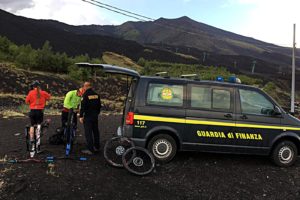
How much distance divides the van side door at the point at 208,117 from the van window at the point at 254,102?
0.30 m

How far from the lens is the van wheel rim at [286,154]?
8.07 m

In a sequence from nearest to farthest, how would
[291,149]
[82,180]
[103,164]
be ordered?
[82,180]
[103,164]
[291,149]

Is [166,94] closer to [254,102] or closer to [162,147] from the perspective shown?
[162,147]

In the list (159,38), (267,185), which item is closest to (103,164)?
(267,185)

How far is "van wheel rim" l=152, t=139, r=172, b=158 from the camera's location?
25.2 feet

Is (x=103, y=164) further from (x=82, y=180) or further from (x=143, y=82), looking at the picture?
(x=143, y=82)

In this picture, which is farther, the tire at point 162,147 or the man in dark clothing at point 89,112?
the man in dark clothing at point 89,112

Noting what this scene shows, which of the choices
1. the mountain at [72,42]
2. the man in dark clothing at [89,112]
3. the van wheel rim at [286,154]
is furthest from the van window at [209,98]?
the mountain at [72,42]

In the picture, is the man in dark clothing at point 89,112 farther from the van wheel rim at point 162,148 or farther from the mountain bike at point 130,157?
the van wheel rim at point 162,148

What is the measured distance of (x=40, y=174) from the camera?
259 inches

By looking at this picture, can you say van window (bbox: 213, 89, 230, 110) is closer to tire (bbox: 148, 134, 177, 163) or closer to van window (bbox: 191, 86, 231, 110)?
van window (bbox: 191, 86, 231, 110)

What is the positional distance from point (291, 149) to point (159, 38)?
190568 mm

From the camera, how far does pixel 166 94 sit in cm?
777

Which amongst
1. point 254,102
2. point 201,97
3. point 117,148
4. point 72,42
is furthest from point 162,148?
Result: point 72,42
